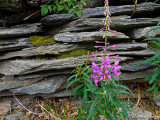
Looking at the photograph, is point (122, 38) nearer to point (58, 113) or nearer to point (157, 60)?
point (157, 60)

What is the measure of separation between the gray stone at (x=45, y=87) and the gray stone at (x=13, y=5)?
191 centimetres

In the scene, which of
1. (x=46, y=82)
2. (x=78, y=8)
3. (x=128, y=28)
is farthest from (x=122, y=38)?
(x=46, y=82)

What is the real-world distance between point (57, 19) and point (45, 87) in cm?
180

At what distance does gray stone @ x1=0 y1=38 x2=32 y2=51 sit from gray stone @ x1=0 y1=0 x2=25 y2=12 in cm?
75

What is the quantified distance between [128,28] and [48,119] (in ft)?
10.6

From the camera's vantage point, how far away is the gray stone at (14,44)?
10.8ft

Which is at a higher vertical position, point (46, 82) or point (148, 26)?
point (148, 26)

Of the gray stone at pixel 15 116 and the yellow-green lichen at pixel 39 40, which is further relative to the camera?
the yellow-green lichen at pixel 39 40

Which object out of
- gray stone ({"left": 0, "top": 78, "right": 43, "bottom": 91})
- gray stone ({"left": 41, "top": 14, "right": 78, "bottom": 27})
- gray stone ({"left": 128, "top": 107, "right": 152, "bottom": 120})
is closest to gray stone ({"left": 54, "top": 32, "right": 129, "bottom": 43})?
gray stone ({"left": 41, "top": 14, "right": 78, "bottom": 27})

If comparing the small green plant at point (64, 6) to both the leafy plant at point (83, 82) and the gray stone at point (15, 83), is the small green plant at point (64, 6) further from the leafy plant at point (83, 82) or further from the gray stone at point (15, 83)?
the gray stone at point (15, 83)

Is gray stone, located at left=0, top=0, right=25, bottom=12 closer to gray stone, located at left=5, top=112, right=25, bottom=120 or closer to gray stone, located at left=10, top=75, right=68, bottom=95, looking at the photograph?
gray stone, located at left=10, top=75, right=68, bottom=95

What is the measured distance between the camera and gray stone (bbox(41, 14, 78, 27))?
3.46 m

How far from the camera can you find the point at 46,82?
343 centimetres

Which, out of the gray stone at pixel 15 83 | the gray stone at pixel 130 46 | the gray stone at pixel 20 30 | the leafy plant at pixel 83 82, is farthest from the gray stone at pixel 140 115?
the gray stone at pixel 20 30
